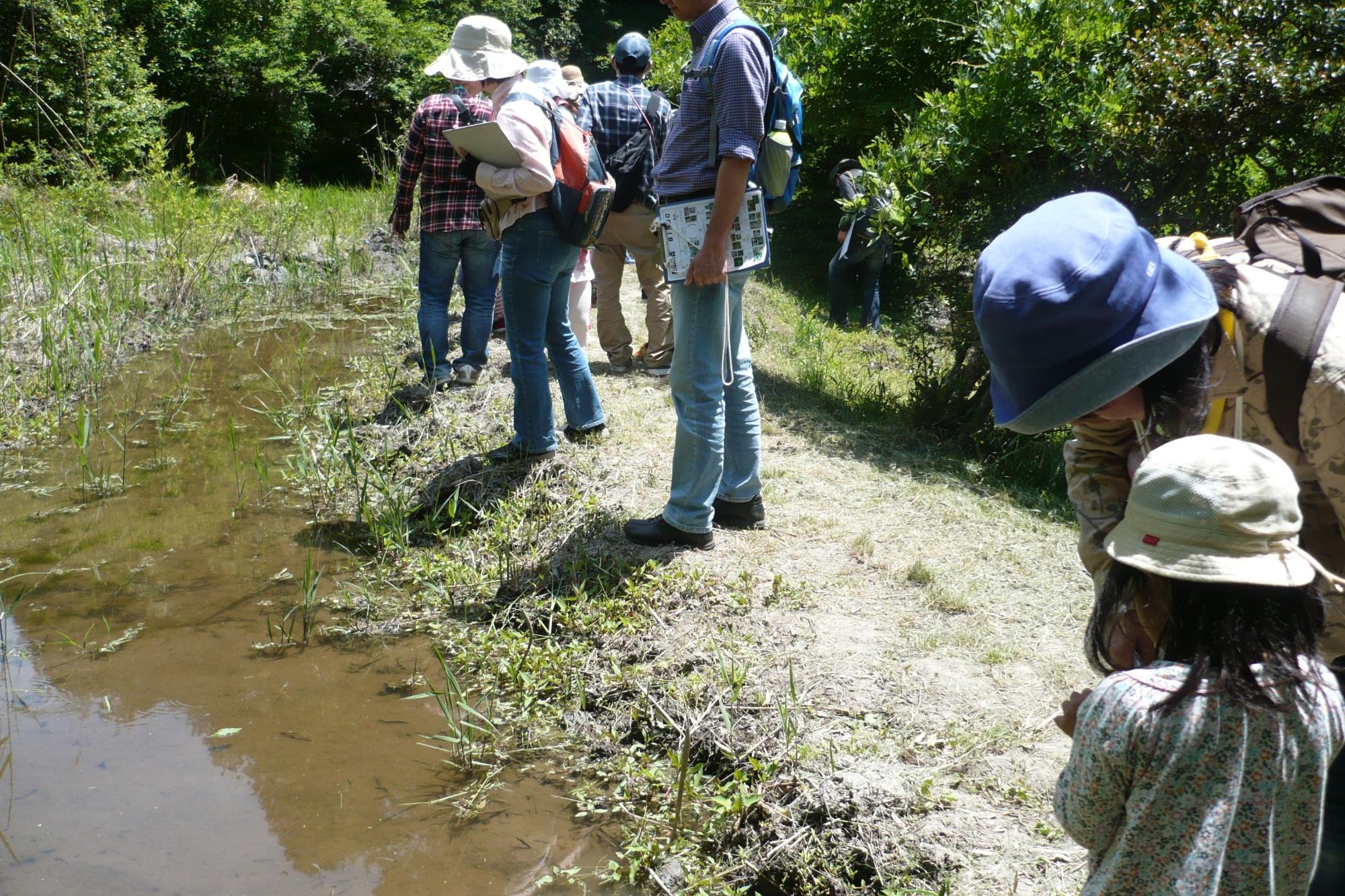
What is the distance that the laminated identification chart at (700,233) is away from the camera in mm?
3553

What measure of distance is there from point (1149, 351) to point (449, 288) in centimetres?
491

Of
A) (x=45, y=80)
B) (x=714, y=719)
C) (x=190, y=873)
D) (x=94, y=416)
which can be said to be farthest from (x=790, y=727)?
(x=45, y=80)

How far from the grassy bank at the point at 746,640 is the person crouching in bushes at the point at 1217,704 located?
1.07m

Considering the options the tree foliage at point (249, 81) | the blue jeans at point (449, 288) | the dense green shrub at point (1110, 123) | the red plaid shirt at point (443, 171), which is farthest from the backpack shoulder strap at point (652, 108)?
the tree foliage at point (249, 81)

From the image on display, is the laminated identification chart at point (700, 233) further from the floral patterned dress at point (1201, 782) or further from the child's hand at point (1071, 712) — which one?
the floral patterned dress at point (1201, 782)

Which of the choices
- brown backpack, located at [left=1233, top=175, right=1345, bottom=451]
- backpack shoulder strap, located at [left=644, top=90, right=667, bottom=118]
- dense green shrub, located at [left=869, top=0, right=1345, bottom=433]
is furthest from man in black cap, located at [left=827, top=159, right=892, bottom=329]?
brown backpack, located at [left=1233, top=175, right=1345, bottom=451]

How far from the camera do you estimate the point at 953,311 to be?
237 inches

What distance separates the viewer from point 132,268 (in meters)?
7.21

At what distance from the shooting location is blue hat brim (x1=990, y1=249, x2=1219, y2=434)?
1381mm

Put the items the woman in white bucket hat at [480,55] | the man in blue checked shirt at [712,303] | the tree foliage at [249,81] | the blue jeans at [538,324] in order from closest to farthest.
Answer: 1. the man in blue checked shirt at [712,303]
2. the blue jeans at [538,324]
3. the woman in white bucket hat at [480,55]
4. the tree foliage at [249,81]

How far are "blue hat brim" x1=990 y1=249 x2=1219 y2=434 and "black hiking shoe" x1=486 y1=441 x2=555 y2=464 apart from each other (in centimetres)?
341

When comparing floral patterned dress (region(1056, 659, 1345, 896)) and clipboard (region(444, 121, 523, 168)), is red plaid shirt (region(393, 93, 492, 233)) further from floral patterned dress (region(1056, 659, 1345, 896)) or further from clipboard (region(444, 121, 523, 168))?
floral patterned dress (region(1056, 659, 1345, 896))

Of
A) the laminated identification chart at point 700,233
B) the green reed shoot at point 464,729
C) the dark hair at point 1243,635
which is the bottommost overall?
the green reed shoot at point 464,729

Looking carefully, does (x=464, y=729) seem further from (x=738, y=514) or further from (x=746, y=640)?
(x=738, y=514)
